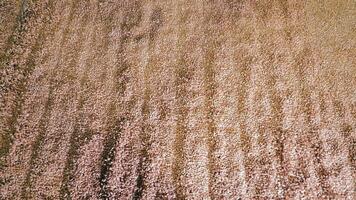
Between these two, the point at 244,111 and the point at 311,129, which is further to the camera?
the point at 244,111

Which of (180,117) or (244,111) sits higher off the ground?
(180,117)

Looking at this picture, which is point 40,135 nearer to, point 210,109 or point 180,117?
point 180,117

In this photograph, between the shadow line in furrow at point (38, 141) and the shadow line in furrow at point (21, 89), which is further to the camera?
the shadow line in furrow at point (21, 89)

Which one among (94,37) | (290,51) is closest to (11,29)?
(94,37)

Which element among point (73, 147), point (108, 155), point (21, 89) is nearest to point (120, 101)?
point (108, 155)

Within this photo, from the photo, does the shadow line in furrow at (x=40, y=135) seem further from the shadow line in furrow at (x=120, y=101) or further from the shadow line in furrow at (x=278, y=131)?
the shadow line in furrow at (x=278, y=131)

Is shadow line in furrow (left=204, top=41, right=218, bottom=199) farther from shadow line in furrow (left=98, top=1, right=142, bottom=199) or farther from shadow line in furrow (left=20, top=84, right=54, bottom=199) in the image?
shadow line in furrow (left=20, top=84, right=54, bottom=199)

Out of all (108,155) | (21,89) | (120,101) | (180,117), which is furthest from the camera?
(21,89)

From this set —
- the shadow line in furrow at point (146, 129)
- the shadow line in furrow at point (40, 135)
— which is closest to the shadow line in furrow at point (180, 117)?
the shadow line in furrow at point (146, 129)
